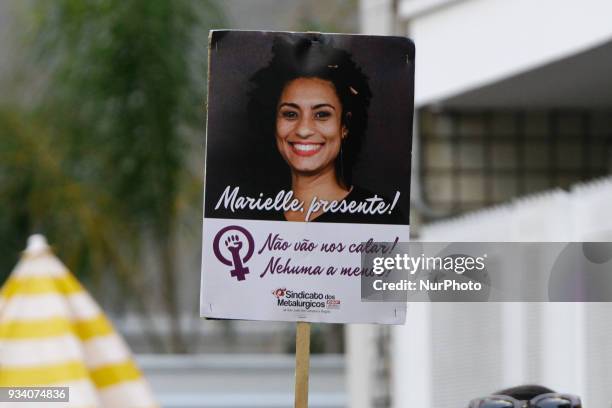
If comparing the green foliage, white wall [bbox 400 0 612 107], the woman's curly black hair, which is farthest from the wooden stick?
the green foliage

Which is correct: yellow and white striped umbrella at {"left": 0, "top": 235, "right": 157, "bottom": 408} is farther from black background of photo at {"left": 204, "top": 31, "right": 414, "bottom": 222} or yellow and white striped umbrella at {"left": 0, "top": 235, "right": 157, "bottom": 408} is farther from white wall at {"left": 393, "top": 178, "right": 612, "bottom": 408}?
white wall at {"left": 393, "top": 178, "right": 612, "bottom": 408}

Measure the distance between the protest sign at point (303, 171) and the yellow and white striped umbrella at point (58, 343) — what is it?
84 centimetres

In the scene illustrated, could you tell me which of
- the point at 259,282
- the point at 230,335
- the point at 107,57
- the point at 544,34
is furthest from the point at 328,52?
the point at 230,335

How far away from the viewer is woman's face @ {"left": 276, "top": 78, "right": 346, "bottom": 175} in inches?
111

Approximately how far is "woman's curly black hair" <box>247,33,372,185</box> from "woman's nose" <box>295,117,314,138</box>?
2.4 inches

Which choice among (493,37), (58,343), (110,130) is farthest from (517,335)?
(110,130)

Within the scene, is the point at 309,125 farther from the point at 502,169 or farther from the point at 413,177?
the point at 502,169

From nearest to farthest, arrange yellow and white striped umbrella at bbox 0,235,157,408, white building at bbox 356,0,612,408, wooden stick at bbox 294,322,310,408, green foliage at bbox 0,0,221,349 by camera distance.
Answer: wooden stick at bbox 294,322,310,408 < yellow and white striped umbrella at bbox 0,235,157,408 < white building at bbox 356,0,612,408 < green foliage at bbox 0,0,221,349

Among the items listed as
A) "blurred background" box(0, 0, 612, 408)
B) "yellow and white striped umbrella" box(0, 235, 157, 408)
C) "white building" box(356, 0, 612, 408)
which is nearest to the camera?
"yellow and white striped umbrella" box(0, 235, 157, 408)

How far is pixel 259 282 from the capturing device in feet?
9.14

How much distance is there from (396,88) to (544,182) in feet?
12.8

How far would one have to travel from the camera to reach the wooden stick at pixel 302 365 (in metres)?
2.76

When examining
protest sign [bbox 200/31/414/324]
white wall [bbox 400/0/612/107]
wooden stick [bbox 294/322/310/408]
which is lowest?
wooden stick [bbox 294/322/310/408]

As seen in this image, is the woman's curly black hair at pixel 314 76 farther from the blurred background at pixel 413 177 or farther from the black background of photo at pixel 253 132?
the blurred background at pixel 413 177
